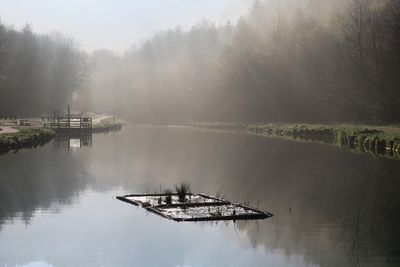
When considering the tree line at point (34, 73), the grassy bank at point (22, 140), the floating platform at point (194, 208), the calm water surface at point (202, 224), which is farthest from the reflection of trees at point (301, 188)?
the tree line at point (34, 73)

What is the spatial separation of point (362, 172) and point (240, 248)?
19965 millimetres

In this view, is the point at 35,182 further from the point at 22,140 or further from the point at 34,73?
the point at 34,73

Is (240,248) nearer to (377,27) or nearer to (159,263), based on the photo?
(159,263)

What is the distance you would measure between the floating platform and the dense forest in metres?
40.9

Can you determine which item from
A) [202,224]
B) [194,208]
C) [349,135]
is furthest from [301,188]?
[349,135]

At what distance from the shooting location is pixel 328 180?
113ft

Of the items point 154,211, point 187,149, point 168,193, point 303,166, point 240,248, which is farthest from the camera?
point 187,149

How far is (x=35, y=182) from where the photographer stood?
3166 centimetres

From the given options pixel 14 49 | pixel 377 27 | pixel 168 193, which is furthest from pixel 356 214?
pixel 14 49

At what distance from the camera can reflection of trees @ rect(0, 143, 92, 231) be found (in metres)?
24.8

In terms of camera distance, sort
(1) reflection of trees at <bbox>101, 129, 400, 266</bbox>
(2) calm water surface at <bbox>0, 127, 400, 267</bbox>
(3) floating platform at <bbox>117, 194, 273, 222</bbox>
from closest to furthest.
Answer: (2) calm water surface at <bbox>0, 127, 400, 267</bbox>, (1) reflection of trees at <bbox>101, 129, 400, 266</bbox>, (3) floating platform at <bbox>117, 194, 273, 222</bbox>

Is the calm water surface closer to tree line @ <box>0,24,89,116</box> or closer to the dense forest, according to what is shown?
the dense forest

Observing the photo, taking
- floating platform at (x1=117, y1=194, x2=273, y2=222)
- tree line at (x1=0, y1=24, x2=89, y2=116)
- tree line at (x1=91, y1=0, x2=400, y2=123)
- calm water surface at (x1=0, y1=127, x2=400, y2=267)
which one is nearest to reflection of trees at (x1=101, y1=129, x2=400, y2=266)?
calm water surface at (x1=0, y1=127, x2=400, y2=267)

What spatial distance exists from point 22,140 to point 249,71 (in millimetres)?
53769
